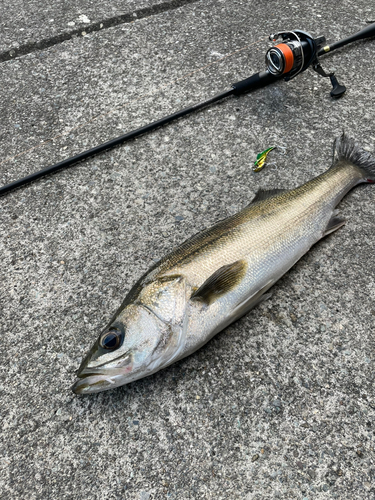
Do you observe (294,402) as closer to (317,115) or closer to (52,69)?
(317,115)

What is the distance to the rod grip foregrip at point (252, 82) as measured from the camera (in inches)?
122

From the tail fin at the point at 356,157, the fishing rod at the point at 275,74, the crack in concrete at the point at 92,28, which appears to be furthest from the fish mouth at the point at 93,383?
the crack in concrete at the point at 92,28

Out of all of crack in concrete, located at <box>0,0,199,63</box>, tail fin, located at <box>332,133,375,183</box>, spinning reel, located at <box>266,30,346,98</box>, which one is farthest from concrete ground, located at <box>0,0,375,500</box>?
spinning reel, located at <box>266,30,346,98</box>

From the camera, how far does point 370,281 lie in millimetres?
2232

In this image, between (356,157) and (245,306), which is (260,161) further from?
(245,306)

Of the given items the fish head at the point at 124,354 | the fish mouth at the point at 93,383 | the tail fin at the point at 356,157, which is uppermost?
the tail fin at the point at 356,157

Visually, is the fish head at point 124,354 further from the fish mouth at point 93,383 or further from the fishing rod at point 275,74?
the fishing rod at point 275,74

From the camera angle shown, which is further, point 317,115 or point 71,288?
point 317,115

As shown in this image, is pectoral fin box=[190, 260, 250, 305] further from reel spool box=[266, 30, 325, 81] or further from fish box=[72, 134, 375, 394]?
reel spool box=[266, 30, 325, 81]

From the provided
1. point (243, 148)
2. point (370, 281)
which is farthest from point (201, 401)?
point (243, 148)

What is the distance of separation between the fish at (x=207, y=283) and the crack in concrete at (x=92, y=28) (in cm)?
265

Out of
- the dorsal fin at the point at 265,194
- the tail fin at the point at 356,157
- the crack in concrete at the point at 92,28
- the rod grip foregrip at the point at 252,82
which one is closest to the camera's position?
the dorsal fin at the point at 265,194

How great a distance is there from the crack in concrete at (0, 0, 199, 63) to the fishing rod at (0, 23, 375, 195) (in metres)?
1.51

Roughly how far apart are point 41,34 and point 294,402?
3.83m
